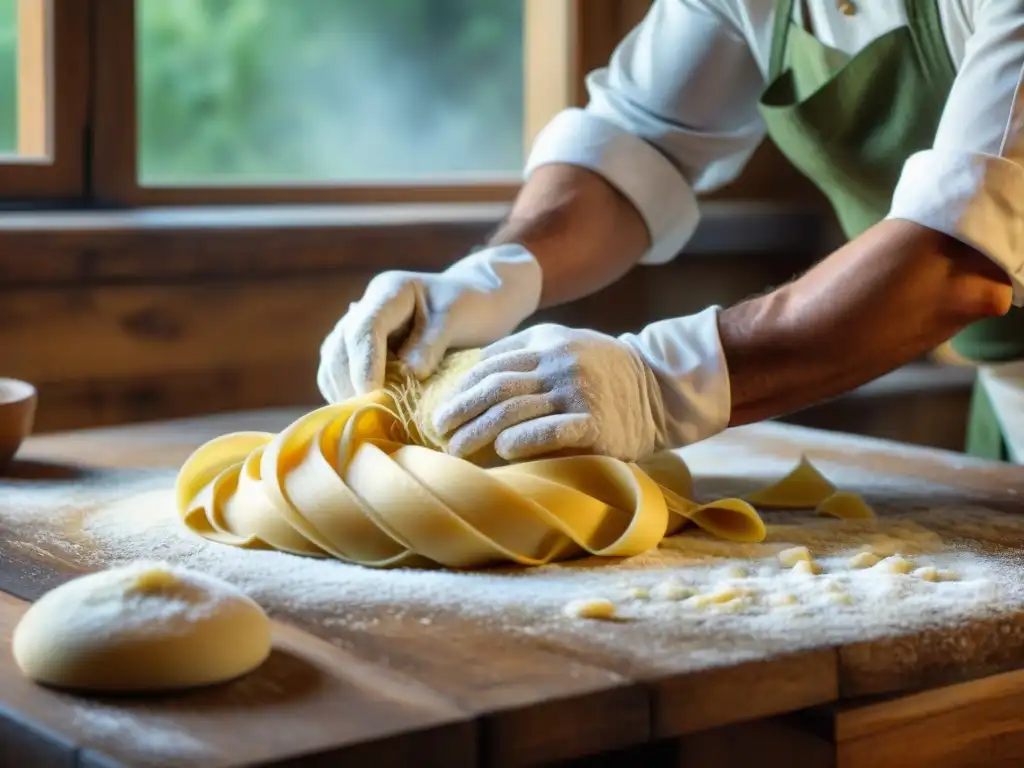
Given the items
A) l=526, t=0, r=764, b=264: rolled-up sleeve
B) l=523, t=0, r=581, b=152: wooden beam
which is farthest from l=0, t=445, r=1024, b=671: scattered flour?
l=523, t=0, r=581, b=152: wooden beam

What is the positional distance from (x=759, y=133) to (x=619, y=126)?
23cm

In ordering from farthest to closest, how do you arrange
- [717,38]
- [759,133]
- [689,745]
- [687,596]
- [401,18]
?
[401,18] < [759,133] < [717,38] < [687,596] < [689,745]

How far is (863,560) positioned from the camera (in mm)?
1395

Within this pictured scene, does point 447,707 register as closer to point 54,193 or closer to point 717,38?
point 717,38

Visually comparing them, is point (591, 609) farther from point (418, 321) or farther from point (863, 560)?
point (418, 321)

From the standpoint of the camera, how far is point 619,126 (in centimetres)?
220

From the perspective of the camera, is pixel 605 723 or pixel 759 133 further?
pixel 759 133

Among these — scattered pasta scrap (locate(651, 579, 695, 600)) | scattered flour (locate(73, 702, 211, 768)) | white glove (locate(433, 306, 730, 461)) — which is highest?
white glove (locate(433, 306, 730, 461))

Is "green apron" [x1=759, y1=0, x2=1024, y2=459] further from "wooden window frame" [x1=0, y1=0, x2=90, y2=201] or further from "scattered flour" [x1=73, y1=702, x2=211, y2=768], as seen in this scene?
"scattered flour" [x1=73, y1=702, x2=211, y2=768]

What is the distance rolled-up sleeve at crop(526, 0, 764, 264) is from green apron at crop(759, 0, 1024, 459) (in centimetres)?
7

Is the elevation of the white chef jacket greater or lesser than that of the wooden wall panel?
greater

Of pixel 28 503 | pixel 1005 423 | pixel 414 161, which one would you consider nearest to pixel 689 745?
pixel 28 503

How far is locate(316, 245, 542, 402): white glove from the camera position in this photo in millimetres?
1675

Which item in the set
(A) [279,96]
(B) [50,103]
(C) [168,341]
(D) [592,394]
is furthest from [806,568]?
(A) [279,96]
